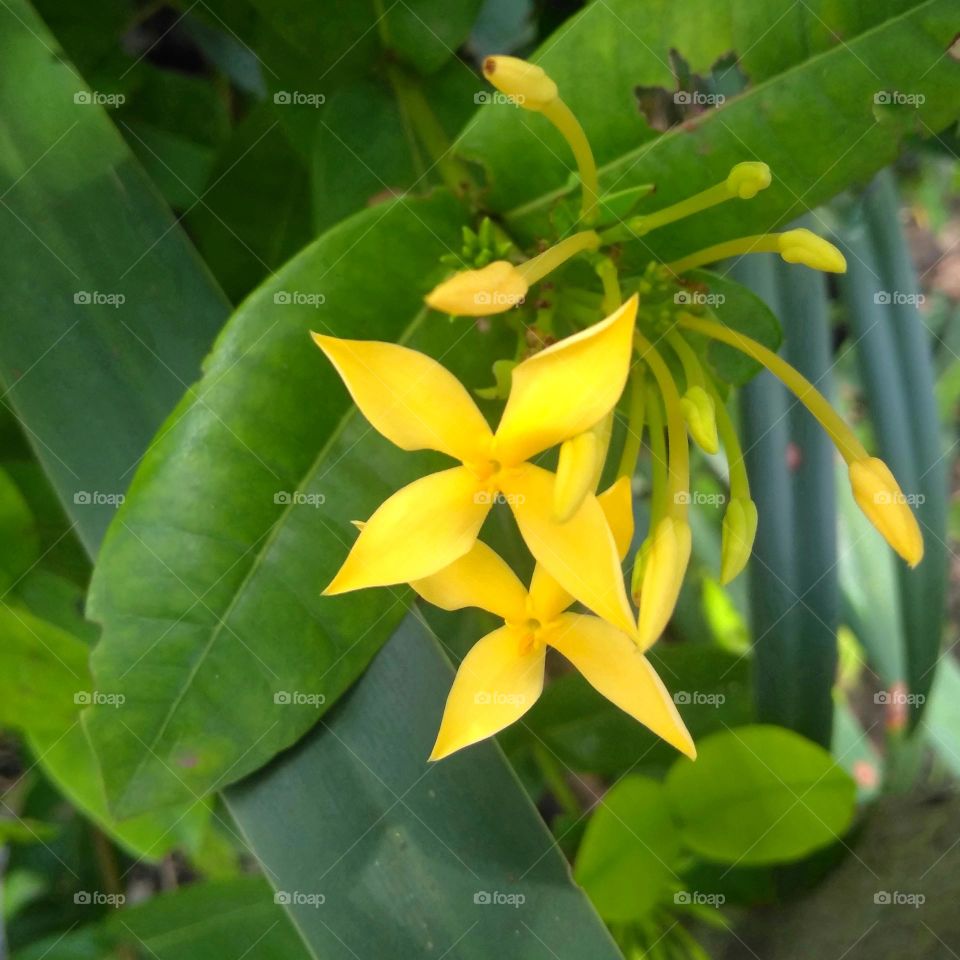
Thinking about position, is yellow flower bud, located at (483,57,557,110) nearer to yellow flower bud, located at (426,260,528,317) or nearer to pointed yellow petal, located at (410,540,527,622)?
yellow flower bud, located at (426,260,528,317)

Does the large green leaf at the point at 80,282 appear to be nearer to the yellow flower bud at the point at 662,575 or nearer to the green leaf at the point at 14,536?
the green leaf at the point at 14,536

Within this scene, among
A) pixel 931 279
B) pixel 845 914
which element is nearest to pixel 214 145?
pixel 845 914

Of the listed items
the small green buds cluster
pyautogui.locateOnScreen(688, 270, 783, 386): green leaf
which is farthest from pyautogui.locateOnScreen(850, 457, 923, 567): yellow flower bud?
the small green buds cluster

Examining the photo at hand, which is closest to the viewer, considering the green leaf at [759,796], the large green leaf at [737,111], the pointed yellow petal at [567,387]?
the pointed yellow petal at [567,387]

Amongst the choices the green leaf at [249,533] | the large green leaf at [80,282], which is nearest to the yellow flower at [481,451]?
the green leaf at [249,533]

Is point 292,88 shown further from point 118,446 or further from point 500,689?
point 500,689

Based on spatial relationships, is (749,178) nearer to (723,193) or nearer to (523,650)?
(723,193)

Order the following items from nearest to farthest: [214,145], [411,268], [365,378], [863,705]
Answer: [365,378], [411,268], [214,145], [863,705]
